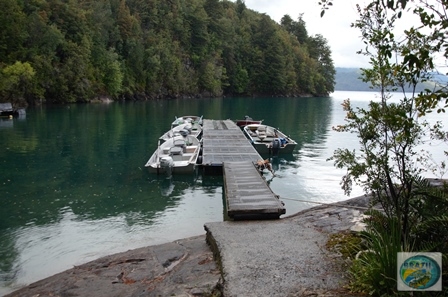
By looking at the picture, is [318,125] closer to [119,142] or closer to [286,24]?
[119,142]

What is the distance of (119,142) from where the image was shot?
30.2 m

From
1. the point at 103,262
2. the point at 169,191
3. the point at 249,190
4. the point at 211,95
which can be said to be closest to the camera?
the point at 103,262

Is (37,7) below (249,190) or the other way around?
the other way around

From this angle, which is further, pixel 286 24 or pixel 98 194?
pixel 286 24

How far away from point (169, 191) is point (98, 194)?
9.95 ft

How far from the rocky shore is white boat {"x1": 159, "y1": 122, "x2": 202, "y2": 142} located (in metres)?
18.5

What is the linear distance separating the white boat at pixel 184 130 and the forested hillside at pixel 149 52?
29285 mm

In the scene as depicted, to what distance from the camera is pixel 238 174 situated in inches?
663

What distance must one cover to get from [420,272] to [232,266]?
314 cm

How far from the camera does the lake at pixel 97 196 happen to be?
449 inches

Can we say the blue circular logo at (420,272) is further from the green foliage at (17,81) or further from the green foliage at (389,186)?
the green foliage at (17,81)

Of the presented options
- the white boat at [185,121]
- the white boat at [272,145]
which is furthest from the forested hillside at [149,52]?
the white boat at [272,145]

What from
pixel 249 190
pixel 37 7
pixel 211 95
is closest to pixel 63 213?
pixel 249 190

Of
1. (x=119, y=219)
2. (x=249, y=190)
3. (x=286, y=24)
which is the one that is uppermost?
(x=286, y=24)
